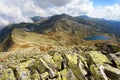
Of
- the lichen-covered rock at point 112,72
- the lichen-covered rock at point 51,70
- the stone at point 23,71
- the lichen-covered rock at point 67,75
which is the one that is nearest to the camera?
the lichen-covered rock at point 112,72

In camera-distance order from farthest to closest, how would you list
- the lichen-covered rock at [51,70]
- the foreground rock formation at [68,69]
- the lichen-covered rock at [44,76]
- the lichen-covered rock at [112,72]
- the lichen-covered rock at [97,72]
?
1. the lichen-covered rock at [51,70]
2. the lichen-covered rock at [44,76]
3. the foreground rock formation at [68,69]
4. the lichen-covered rock at [97,72]
5. the lichen-covered rock at [112,72]

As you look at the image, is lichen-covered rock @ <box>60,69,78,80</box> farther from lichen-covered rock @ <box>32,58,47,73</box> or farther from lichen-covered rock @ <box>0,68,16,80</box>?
lichen-covered rock @ <box>0,68,16,80</box>

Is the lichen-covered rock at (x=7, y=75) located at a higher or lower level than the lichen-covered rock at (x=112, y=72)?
higher

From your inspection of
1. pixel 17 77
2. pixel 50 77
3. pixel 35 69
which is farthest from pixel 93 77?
pixel 17 77

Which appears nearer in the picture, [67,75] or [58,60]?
[67,75]

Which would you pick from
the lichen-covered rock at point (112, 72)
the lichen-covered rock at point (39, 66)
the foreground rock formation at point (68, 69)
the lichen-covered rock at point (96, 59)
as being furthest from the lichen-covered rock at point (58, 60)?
the lichen-covered rock at point (112, 72)

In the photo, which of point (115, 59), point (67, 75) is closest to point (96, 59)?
point (115, 59)

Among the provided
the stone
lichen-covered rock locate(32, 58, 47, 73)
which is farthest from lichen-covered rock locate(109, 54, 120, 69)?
the stone

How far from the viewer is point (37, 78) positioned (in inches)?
1123

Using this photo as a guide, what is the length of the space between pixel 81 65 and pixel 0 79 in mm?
11720

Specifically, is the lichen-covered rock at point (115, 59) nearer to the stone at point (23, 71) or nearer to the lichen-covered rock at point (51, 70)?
the lichen-covered rock at point (51, 70)

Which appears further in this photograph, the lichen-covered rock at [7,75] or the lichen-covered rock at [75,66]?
the lichen-covered rock at [75,66]

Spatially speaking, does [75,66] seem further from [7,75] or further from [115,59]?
[7,75]

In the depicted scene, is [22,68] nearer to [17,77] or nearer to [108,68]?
[17,77]
